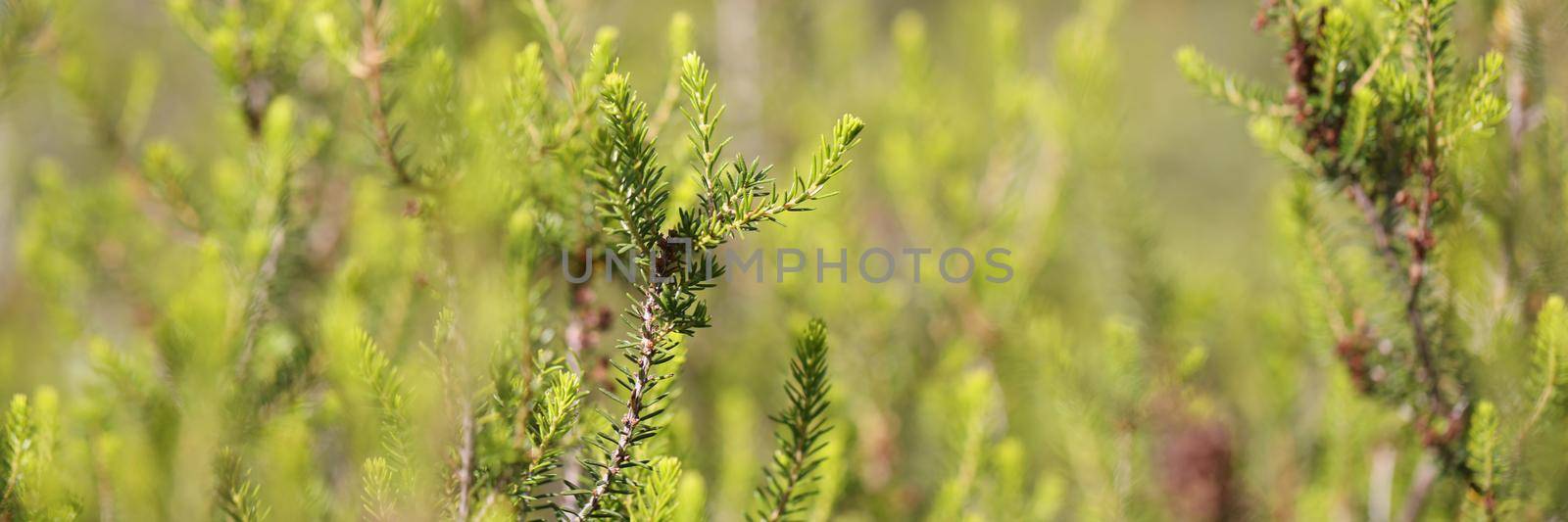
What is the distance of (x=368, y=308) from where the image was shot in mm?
1029

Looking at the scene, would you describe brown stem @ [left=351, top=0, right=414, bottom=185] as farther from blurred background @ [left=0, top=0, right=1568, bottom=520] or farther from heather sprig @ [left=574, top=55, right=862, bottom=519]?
heather sprig @ [left=574, top=55, right=862, bottom=519]

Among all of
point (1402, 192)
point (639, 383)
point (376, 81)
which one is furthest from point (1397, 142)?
point (376, 81)

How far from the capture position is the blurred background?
907 mm

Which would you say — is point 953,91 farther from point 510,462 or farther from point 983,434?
point 510,462

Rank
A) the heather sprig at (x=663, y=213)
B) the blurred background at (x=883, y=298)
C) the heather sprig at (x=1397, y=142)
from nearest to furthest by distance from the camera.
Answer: the heather sprig at (x=663, y=213), the heather sprig at (x=1397, y=142), the blurred background at (x=883, y=298)

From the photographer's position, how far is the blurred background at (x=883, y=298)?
91 centimetres

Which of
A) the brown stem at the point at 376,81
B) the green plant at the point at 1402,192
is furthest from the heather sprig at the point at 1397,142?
the brown stem at the point at 376,81

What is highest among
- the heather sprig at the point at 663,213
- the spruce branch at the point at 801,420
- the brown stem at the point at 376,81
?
the brown stem at the point at 376,81

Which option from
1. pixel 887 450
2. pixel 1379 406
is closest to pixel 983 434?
pixel 887 450

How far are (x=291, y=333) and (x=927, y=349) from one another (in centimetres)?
96

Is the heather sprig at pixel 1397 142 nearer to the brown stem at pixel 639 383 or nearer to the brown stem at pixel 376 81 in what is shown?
the brown stem at pixel 639 383
